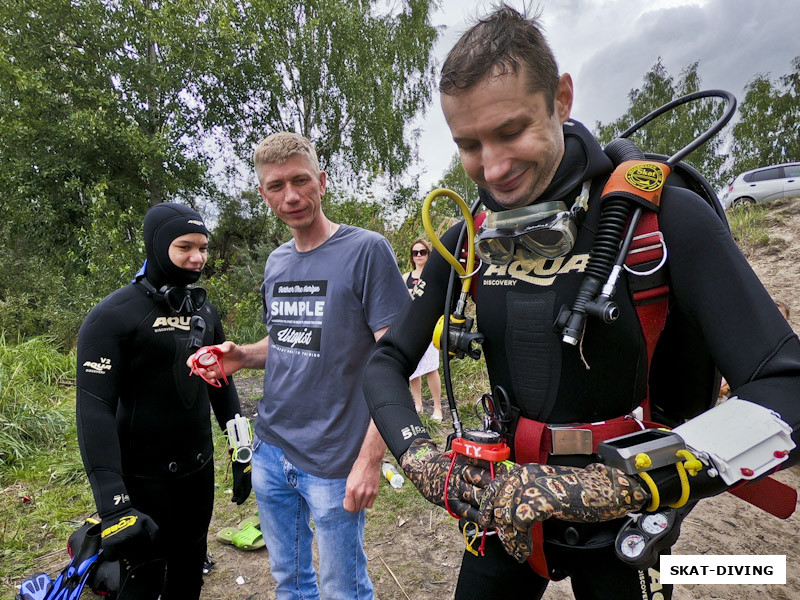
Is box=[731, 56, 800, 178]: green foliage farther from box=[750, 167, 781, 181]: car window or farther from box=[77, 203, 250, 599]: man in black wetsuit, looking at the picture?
box=[77, 203, 250, 599]: man in black wetsuit

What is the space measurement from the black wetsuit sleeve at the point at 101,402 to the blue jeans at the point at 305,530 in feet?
2.16

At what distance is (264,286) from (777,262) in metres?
9.48

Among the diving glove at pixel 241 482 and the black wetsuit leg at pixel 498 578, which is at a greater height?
the black wetsuit leg at pixel 498 578

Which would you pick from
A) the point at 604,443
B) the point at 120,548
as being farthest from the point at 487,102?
the point at 120,548

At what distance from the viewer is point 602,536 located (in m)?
1.24

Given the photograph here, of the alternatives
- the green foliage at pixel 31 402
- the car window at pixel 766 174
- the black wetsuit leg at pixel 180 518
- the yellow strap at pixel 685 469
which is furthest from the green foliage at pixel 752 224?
the green foliage at pixel 31 402

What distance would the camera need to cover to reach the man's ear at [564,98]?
1328 millimetres

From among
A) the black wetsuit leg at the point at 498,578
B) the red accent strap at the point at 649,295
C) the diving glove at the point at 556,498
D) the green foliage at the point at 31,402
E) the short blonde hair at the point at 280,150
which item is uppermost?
the short blonde hair at the point at 280,150

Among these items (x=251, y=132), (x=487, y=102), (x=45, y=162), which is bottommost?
(x=487, y=102)

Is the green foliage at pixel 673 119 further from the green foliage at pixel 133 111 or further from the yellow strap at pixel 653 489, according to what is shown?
the yellow strap at pixel 653 489

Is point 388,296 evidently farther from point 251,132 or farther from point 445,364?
point 251,132

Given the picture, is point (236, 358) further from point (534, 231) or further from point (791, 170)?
point (791, 170)

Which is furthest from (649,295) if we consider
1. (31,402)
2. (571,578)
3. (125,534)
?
(31,402)

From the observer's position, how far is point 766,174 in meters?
13.4
